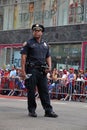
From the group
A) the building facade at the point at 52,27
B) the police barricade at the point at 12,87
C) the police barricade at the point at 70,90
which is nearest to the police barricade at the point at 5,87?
the police barricade at the point at 12,87

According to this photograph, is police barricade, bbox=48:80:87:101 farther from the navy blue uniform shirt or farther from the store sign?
the navy blue uniform shirt

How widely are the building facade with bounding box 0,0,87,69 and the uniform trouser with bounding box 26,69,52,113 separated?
18.4m

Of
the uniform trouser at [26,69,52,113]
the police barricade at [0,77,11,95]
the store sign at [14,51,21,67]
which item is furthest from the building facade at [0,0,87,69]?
the uniform trouser at [26,69,52,113]

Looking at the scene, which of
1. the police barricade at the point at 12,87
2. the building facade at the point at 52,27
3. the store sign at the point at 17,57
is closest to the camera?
the police barricade at the point at 12,87

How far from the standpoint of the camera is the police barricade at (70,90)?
20.4 meters

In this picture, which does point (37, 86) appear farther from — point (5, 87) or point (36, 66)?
point (5, 87)

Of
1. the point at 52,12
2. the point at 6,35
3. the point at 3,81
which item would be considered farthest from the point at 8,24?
the point at 3,81

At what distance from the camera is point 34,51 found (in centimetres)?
944

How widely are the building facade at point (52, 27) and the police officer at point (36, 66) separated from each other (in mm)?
18435

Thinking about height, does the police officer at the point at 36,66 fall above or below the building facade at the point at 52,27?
below

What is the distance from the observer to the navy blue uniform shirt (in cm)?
943

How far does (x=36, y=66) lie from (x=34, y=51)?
1.00 ft

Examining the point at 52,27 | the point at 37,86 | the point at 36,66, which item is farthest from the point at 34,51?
the point at 52,27

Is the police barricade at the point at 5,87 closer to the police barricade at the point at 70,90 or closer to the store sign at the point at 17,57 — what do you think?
the police barricade at the point at 70,90
